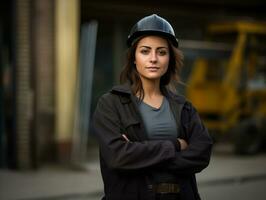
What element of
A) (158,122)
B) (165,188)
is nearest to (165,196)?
(165,188)

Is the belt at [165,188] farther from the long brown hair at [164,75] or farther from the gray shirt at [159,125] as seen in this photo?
the long brown hair at [164,75]

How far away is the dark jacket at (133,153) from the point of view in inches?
105

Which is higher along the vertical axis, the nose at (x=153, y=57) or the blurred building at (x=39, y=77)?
the nose at (x=153, y=57)

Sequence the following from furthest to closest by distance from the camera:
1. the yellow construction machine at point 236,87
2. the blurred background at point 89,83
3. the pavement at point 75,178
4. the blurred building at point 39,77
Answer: the yellow construction machine at point 236,87
the blurred building at point 39,77
the blurred background at point 89,83
the pavement at point 75,178

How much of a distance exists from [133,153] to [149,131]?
0.14m

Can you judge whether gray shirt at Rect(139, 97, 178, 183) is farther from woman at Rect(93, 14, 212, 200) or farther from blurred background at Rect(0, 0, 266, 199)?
blurred background at Rect(0, 0, 266, 199)

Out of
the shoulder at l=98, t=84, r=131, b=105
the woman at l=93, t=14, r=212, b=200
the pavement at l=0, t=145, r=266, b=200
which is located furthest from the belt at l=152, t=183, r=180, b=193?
the pavement at l=0, t=145, r=266, b=200

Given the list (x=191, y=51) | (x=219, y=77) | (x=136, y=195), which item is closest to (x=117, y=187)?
(x=136, y=195)

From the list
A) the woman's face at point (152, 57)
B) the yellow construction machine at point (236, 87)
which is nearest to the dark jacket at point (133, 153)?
the woman's face at point (152, 57)

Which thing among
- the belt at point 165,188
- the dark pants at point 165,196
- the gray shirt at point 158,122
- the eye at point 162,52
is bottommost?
the dark pants at point 165,196

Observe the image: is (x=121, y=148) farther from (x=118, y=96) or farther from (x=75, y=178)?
(x=75, y=178)

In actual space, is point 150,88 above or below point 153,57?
below

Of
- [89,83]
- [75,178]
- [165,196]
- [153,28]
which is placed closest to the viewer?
[165,196]

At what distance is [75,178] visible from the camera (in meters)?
9.03
